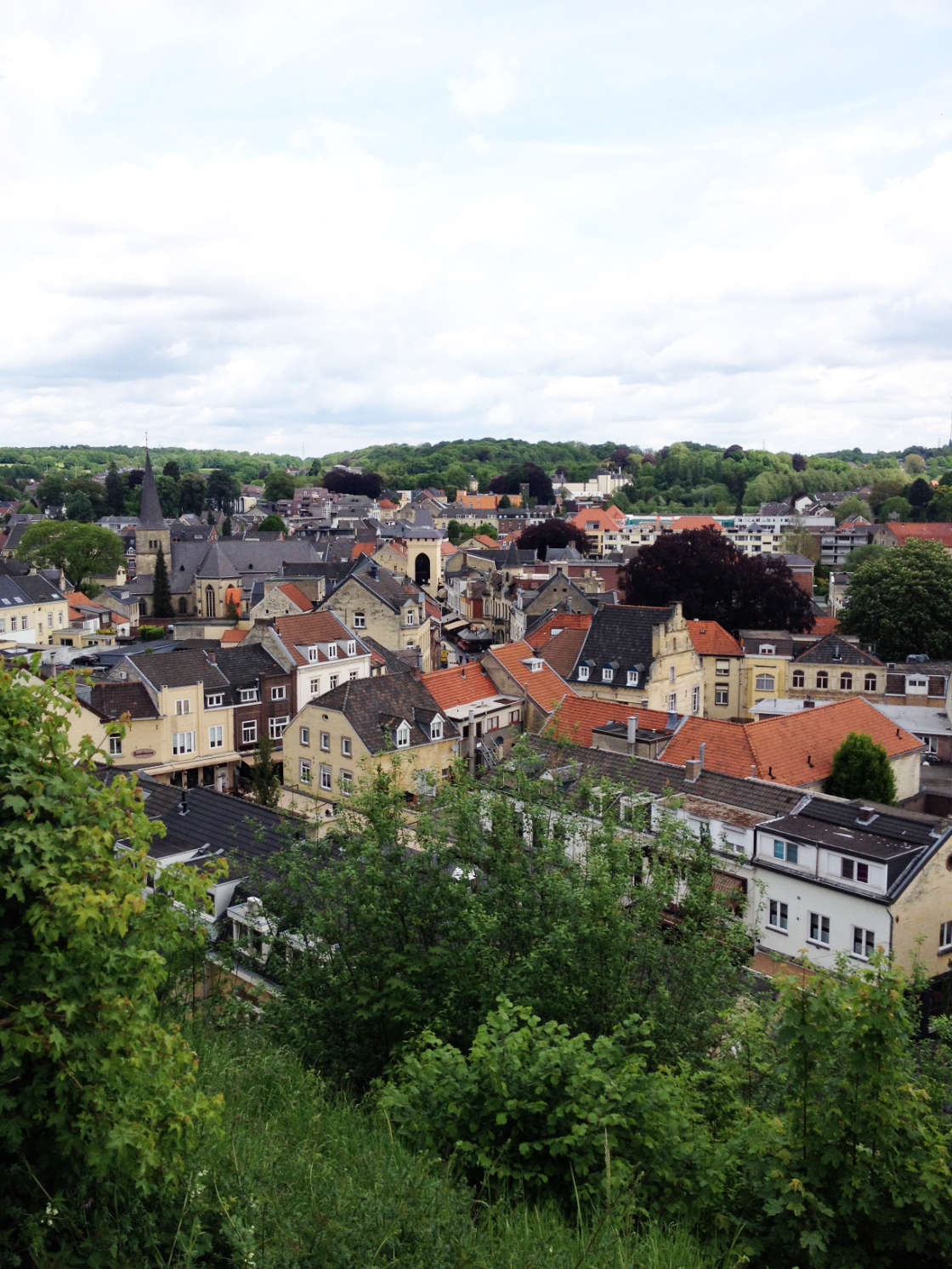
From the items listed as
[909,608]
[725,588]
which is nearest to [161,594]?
[725,588]

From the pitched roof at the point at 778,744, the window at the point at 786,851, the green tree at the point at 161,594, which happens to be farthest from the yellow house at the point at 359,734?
the green tree at the point at 161,594

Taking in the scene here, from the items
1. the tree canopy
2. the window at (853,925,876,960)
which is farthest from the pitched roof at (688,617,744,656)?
the window at (853,925,876,960)

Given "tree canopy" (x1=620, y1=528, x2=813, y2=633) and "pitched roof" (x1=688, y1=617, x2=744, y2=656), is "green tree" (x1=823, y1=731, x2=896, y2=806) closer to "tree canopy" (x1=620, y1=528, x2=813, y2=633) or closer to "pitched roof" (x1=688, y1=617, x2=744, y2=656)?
"pitched roof" (x1=688, y1=617, x2=744, y2=656)

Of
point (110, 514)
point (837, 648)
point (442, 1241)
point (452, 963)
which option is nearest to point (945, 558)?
point (837, 648)

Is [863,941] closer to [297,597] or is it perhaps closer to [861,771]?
[861,771]

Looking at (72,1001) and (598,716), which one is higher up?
(72,1001)
